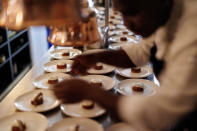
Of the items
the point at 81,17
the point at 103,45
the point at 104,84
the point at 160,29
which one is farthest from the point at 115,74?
the point at 81,17

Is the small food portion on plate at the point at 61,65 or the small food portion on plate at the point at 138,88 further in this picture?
the small food portion on plate at the point at 61,65

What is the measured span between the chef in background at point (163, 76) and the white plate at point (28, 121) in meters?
0.28

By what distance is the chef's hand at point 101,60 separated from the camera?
1.50 metres

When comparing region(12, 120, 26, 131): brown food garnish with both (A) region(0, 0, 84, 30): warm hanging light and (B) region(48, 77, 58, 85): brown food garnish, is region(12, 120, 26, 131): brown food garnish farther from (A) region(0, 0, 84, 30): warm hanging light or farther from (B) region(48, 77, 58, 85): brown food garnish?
(A) region(0, 0, 84, 30): warm hanging light

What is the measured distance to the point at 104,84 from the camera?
167 cm

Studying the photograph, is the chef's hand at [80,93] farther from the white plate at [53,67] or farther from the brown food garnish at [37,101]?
the white plate at [53,67]

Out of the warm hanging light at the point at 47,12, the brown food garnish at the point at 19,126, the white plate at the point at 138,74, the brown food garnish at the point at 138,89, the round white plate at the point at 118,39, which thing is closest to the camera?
the warm hanging light at the point at 47,12

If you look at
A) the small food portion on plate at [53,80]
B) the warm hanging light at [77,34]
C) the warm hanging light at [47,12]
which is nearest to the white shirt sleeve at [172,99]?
the warm hanging light at [77,34]

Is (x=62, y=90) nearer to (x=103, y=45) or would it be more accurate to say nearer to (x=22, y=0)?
(x=22, y=0)

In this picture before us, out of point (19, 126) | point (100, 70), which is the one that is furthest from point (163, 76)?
point (100, 70)

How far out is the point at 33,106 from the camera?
1.43 m

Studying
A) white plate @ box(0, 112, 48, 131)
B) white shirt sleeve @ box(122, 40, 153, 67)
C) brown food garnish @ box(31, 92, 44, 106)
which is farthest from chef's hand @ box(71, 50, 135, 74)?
white plate @ box(0, 112, 48, 131)

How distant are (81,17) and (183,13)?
50 centimetres

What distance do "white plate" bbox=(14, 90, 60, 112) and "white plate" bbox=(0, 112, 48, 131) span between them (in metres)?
0.07
